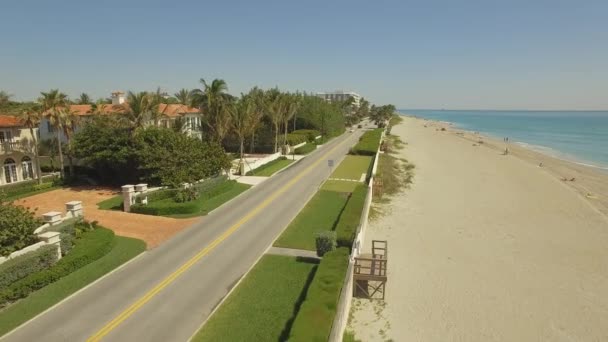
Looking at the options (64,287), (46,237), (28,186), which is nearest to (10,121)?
(28,186)

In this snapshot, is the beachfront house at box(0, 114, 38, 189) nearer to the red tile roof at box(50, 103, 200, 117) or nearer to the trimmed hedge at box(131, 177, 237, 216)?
the red tile roof at box(50, 103, 200, 117)

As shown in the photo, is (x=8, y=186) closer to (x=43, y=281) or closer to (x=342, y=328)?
(x=43, y=281)

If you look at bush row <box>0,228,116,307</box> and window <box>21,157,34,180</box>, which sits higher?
window <box>21,157,34,180</box>

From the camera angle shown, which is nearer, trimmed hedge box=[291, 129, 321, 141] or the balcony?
the balcony

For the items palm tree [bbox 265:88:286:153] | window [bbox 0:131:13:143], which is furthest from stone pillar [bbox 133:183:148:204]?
palm tree [bbox 265:88:286:153]

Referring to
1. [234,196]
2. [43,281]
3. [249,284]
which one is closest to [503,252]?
[249,284]

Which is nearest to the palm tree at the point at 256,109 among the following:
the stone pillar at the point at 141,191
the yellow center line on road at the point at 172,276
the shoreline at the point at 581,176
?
the yellow center line on road at the point at 172,276


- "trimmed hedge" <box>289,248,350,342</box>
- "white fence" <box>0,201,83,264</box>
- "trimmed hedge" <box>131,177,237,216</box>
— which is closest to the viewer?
"trimmed hedge" <box>289,248,350,342</box>
